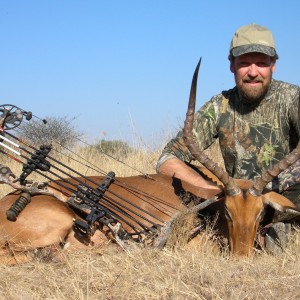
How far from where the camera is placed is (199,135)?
561 centimetres

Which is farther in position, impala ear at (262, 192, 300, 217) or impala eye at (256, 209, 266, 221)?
impala ear at (262, 192, 300, 217)

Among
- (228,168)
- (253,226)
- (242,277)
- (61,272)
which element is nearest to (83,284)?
(61,272)

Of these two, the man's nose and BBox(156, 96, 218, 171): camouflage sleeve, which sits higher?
the man's nose

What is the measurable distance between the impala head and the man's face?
117cm

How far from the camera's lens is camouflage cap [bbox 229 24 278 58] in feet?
17.0

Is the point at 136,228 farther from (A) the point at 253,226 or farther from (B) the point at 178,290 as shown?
(B) the point at 178,290

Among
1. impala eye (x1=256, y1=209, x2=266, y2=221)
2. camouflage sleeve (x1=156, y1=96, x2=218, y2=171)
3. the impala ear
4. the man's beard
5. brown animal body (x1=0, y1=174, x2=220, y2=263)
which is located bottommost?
brown animal body (x1=0, y1=174, x2=220, y2=263)

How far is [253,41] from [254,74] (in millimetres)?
314

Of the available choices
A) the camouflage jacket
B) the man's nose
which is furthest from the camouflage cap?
the camouflage jacket

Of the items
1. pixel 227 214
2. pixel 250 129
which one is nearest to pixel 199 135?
pixel 250 129

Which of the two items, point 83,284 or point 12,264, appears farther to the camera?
point 12,264

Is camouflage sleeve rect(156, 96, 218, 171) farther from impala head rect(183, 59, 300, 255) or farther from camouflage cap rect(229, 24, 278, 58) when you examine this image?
impala head rect(183, 59, 300, 255)

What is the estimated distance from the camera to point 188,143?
175 inches

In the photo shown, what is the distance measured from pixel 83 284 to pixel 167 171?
2.11 metres
